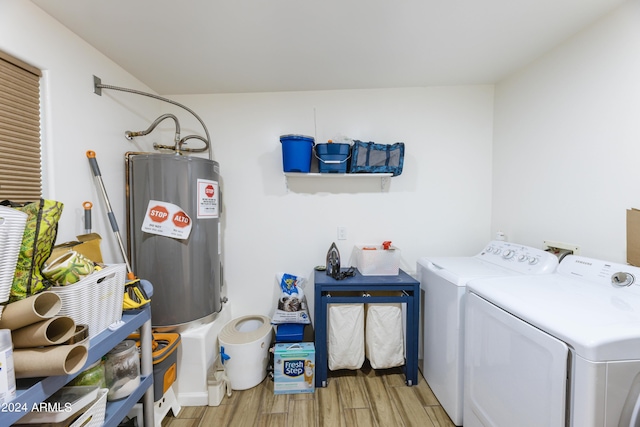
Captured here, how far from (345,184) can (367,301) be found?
3.12 ft

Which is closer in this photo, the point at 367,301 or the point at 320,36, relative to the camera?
the point at 320,36

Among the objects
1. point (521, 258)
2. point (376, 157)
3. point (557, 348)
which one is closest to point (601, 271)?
point (521, 258)

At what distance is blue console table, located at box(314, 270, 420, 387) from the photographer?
5.90ft

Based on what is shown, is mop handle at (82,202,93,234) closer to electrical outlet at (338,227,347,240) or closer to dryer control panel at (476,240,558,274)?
electrical outlet at (338,227,347,240)

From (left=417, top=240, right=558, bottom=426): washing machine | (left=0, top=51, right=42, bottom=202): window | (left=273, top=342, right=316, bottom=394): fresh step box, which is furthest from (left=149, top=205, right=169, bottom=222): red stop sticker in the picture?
(left=417, top=240, right=558, bottom=426): washing machine

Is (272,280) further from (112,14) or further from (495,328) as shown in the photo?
(112,14)

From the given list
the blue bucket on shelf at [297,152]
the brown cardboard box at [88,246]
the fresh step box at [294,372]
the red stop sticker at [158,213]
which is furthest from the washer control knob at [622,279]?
the brown cardboard box at [88,246]

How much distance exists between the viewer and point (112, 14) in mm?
1278

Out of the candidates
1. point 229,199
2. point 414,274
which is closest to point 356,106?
point 229,199

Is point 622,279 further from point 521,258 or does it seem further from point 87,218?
point 87,218

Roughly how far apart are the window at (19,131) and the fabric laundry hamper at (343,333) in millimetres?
1786

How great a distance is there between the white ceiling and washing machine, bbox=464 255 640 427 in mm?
1312

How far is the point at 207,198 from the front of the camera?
1.73m

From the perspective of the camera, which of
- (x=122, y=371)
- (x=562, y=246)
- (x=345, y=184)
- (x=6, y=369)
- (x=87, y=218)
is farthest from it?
(x=345, y=184)
